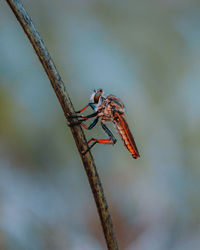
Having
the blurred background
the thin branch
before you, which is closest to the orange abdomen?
the thin branch

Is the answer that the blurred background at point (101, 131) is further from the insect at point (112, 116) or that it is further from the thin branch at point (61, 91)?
the thin branch at point (61, 91)

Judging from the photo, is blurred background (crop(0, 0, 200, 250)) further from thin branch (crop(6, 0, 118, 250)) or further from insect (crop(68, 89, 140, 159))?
thin branch (crop(6, 0, 118, 250))

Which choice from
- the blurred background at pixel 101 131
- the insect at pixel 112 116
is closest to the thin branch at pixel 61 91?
the insect at pixel 112 116

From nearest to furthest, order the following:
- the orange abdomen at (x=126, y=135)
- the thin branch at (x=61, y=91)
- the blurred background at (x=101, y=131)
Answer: the thin branch at (x=61, y=91) < the orange abdomen at (x=126, y=135) < the blurred background at (x=101, y=131)

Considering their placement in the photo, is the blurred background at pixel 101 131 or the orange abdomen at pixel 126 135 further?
the blurred background at pixel 101 131

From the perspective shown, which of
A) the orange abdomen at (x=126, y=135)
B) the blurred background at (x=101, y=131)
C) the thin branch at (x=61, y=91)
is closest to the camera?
the thin branch at (x=61, y=91)

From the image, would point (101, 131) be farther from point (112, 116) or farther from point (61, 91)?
point (61, 91)

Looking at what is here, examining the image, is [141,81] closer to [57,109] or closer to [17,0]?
[57,109]
